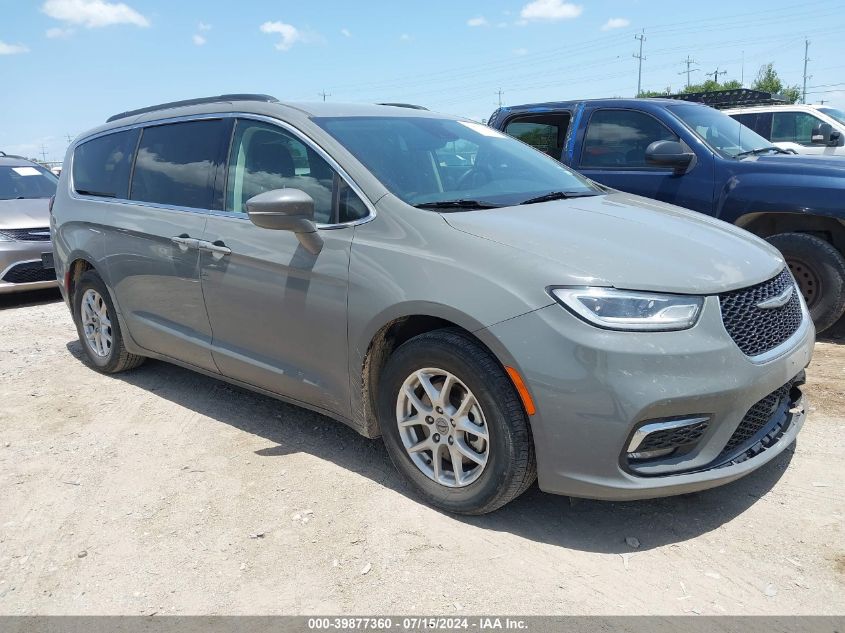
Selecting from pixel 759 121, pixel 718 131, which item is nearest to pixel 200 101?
pixel 718 131

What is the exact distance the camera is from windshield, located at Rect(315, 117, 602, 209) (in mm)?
3443

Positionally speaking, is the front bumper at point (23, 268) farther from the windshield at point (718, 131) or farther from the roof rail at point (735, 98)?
the roof rail at point (735, 98)

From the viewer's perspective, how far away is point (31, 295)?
9219mm

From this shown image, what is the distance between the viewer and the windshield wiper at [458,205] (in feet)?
10.7

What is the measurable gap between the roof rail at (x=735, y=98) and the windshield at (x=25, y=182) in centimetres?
929

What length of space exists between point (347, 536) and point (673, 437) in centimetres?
138

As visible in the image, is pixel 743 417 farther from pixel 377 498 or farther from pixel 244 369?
pixel 244 369

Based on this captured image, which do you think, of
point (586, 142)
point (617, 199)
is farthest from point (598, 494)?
point (586, 142)

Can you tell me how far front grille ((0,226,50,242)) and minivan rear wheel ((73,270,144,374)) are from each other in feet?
11.6

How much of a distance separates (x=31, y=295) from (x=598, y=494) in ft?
28.4

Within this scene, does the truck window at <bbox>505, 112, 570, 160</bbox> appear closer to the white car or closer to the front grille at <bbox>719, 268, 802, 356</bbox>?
the front grille at <bbox>719, 268, 802, 356</bbox>

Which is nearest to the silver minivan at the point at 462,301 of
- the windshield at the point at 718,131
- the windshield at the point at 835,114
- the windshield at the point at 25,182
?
the windshield at the point at 718,131

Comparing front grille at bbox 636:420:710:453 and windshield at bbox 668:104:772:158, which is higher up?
windshield at bbox 668:104:772:158

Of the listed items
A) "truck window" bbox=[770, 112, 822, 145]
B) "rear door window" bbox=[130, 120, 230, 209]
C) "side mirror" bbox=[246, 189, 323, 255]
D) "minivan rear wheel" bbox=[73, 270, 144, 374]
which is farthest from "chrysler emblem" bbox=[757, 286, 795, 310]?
"truck window" bbox=[770, 112, 822, 145]
